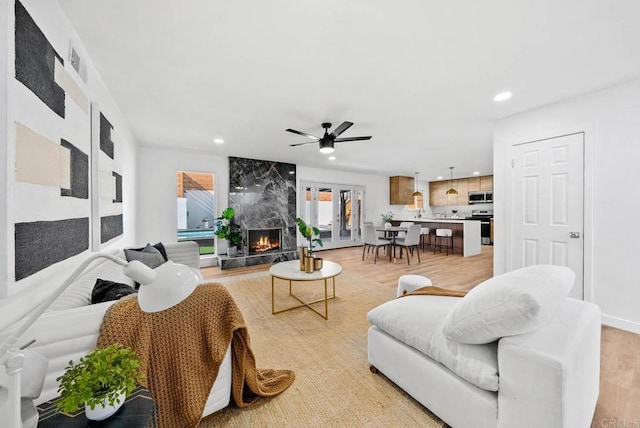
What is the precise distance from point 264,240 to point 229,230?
903mm

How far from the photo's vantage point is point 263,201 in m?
6.06

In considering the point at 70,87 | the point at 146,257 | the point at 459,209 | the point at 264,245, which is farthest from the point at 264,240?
the point at 459,209

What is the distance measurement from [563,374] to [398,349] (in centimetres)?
80

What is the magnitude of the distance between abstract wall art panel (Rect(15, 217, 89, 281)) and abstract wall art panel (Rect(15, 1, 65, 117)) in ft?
2.03

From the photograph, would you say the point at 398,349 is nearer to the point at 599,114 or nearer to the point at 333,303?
the point at 333,303

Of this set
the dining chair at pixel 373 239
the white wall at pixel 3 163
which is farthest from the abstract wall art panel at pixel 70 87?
the dining chair at pixel 373 239

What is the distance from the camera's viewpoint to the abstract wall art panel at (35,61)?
3.47ft

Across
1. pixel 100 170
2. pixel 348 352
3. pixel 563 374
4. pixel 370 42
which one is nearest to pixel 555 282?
pixel 563 374

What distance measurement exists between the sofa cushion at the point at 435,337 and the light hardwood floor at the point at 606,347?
2.83ft

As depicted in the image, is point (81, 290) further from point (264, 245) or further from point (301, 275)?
point (264, 245)

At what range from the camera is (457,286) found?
3895 mm

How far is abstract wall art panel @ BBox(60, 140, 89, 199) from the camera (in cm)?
150

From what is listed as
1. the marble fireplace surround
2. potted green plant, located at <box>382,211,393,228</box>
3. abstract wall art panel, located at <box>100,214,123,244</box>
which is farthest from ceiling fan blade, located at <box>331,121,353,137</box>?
potted green plant, located at <box>382,211,393,228</box>

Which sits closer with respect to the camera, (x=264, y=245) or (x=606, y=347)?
(x=606, y=347)
